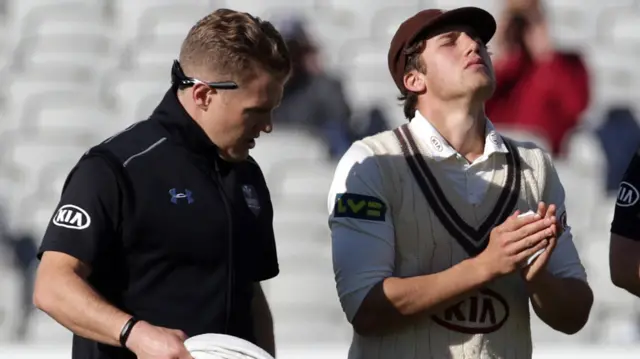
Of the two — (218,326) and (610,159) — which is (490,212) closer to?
(218,326)

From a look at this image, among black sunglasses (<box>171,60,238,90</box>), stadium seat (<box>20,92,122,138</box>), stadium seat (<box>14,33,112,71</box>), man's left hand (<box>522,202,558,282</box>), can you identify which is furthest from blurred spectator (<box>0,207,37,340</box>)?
man's left hand (<box>522,202,558,282</box>)

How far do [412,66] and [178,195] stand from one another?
2.31ft

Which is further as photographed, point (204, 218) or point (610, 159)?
point (610, 159)

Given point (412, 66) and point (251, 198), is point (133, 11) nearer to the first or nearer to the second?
point (412, 66)

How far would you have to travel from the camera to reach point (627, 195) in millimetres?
3279

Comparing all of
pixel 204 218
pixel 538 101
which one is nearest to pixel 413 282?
pixel 204 218

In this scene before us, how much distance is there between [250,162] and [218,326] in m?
0.44

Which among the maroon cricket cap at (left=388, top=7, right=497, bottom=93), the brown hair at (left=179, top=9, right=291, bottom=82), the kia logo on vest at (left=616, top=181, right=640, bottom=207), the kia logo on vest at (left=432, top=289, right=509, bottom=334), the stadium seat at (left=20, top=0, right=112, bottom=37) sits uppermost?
the stadium seat at (left=20, top=0, right=112, bottom=37)

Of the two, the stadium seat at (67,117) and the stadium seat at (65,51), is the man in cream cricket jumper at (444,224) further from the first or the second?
the stadium seat at (65,51)

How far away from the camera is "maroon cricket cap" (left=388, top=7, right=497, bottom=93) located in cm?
300

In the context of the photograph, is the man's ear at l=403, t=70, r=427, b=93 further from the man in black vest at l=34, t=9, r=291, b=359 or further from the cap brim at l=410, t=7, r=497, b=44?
the man in black vest at l=34, t=9, r=291, b=359

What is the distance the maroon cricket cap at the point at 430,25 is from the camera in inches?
118

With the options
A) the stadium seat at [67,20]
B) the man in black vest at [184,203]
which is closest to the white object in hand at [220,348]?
the man in black vest at [184,203]

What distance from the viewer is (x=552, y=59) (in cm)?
693
